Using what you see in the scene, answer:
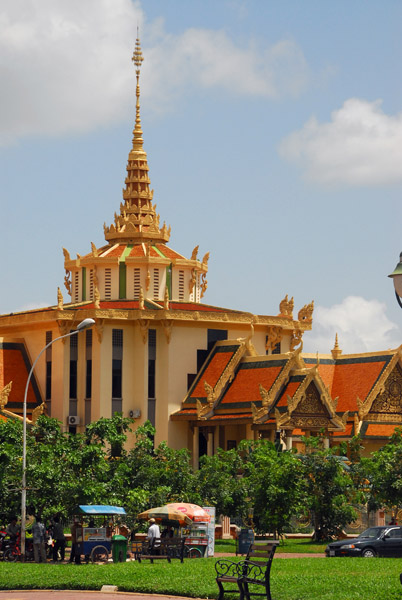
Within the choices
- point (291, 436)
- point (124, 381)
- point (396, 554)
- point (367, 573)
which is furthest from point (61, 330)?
point (367, 573)

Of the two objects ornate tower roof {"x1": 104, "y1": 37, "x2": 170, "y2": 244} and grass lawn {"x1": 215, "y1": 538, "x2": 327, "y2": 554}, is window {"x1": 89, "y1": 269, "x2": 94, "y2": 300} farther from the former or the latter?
grass lawn {"x1": 215, "y1": 538, "x2": 327, "y2": 554}

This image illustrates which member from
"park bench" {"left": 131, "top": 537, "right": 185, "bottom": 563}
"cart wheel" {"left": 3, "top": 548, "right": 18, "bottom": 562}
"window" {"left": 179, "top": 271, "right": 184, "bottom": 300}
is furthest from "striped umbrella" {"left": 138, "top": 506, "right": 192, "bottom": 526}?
"window" {"left": 179, "top": 271, "right": 184, "bottom": 300}

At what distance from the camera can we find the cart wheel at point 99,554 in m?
38.7

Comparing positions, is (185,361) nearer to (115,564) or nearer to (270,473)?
(270,473)

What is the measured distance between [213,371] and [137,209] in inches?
485

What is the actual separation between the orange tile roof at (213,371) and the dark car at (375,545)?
26.0 meters

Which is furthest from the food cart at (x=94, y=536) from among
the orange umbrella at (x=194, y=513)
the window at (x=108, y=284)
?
the window at (x=108, y=284)

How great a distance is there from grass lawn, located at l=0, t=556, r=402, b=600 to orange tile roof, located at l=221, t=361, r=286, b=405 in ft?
90.5

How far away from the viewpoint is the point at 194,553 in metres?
40.1

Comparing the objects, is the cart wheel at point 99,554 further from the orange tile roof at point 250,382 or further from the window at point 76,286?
the window at point 76,286

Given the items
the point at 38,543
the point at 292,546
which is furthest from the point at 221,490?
the point at 38,543

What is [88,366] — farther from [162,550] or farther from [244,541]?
[162,550]

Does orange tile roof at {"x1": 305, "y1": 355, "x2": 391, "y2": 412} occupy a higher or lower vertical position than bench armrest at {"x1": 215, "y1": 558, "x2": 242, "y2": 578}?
higher

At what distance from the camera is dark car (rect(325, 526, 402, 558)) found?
3925 cm
